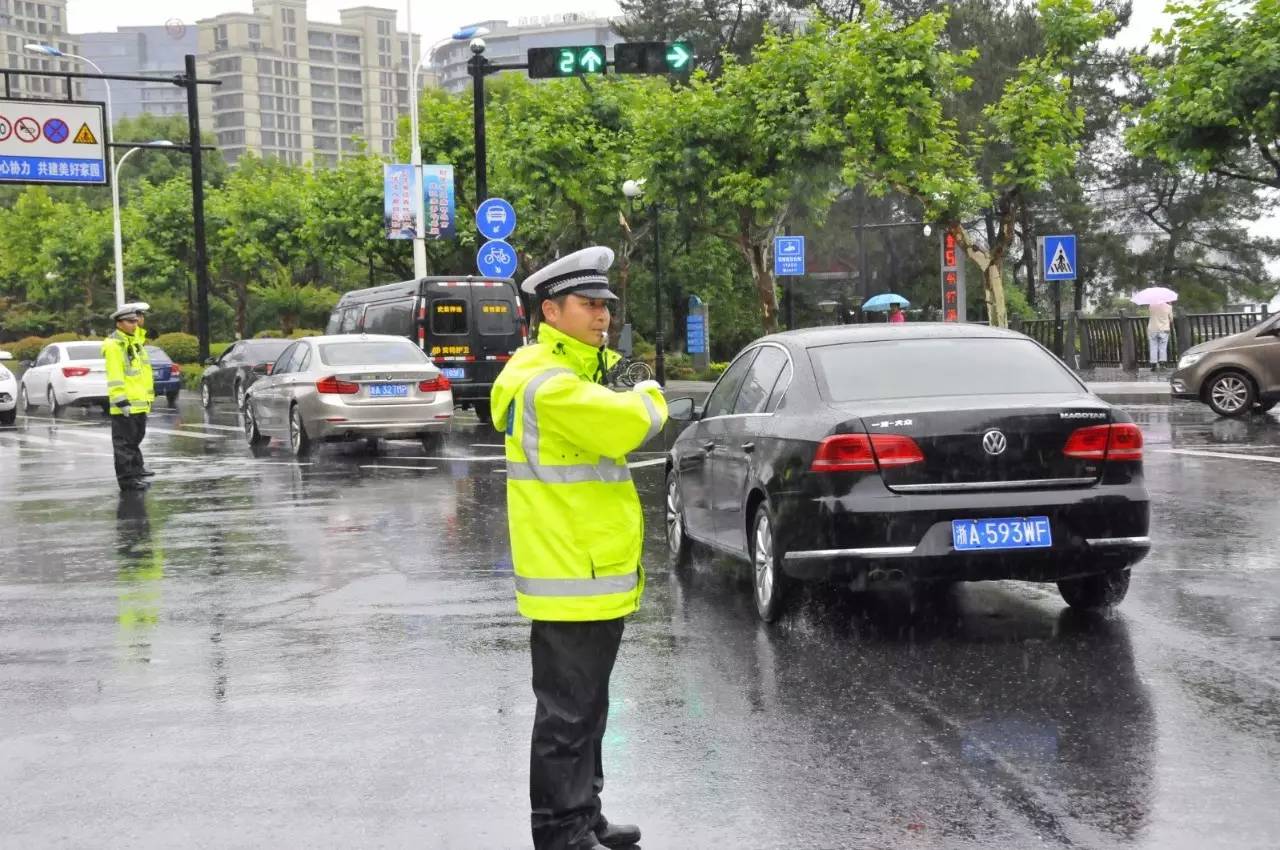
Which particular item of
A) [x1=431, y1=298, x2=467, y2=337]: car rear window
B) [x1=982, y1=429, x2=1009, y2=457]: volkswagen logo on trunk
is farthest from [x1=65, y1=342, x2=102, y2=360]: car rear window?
[x1=982, y1=429, x2=1009, y2=457]: volkswagen logo on trunk

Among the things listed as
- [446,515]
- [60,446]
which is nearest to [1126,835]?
[446,515]

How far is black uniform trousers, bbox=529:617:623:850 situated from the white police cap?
0.93 metres

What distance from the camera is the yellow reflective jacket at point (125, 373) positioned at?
15648 mm

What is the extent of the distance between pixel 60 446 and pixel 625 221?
74.5 feet

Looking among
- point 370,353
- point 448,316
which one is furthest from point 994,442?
point 448,316

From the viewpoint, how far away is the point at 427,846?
15.4 ft

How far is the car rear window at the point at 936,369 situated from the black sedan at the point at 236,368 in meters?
23.7

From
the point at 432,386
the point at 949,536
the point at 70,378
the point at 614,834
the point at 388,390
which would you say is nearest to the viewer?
the point at 614,834

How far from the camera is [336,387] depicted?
19.1 m

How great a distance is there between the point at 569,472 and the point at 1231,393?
18510mm

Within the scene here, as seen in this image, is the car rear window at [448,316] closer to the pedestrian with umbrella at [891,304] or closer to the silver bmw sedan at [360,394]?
the silver bmw sedan at [360,394]

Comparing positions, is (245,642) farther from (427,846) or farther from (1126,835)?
(1126,835)

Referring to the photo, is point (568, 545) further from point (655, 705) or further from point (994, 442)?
point (994, 442)

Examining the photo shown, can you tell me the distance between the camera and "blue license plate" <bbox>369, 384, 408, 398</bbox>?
1917 cm
